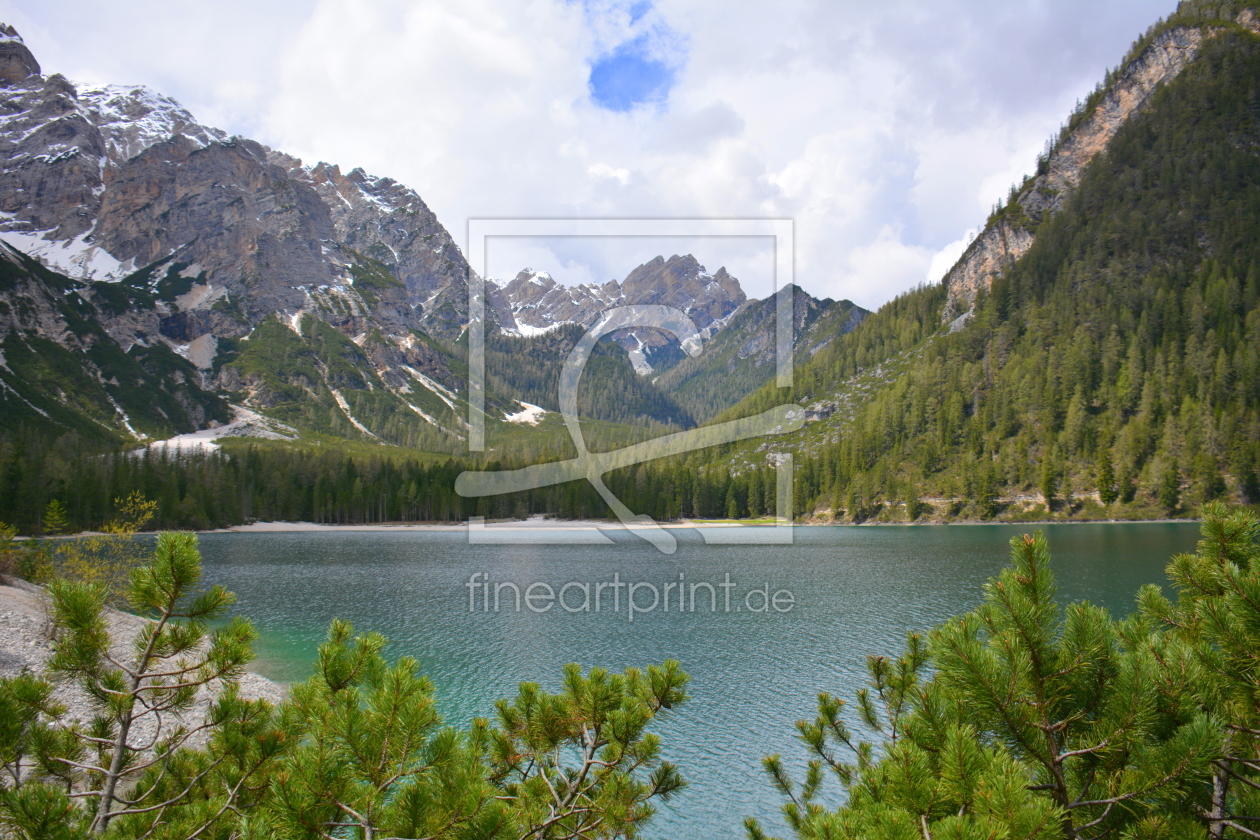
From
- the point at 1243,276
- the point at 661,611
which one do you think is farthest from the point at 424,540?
the point at 1243,276

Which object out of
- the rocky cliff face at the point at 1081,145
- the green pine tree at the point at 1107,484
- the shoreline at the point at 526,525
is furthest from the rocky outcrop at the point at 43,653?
the rocky cliff face at the point at 1081,145

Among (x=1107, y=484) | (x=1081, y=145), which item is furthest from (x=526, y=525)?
(x=1081, y=145)

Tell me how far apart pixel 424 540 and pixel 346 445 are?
114570 mm

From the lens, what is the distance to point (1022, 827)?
301 centimetres

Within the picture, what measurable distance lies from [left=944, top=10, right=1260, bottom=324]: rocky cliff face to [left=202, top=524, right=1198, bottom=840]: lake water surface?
135 m

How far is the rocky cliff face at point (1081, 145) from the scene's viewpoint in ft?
583

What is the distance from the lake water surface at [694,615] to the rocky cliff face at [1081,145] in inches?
5324

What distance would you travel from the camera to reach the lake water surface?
1903 centimetres

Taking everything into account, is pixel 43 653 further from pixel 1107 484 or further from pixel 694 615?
pixel 1107 484

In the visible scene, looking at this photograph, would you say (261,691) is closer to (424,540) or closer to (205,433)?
(424,540)

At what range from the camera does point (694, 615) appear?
3625cm

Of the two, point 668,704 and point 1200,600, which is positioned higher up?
point 1200,600

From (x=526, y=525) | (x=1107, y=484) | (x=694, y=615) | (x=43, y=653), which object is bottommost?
(x=526, y=525)

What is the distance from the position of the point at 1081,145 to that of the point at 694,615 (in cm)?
21708
